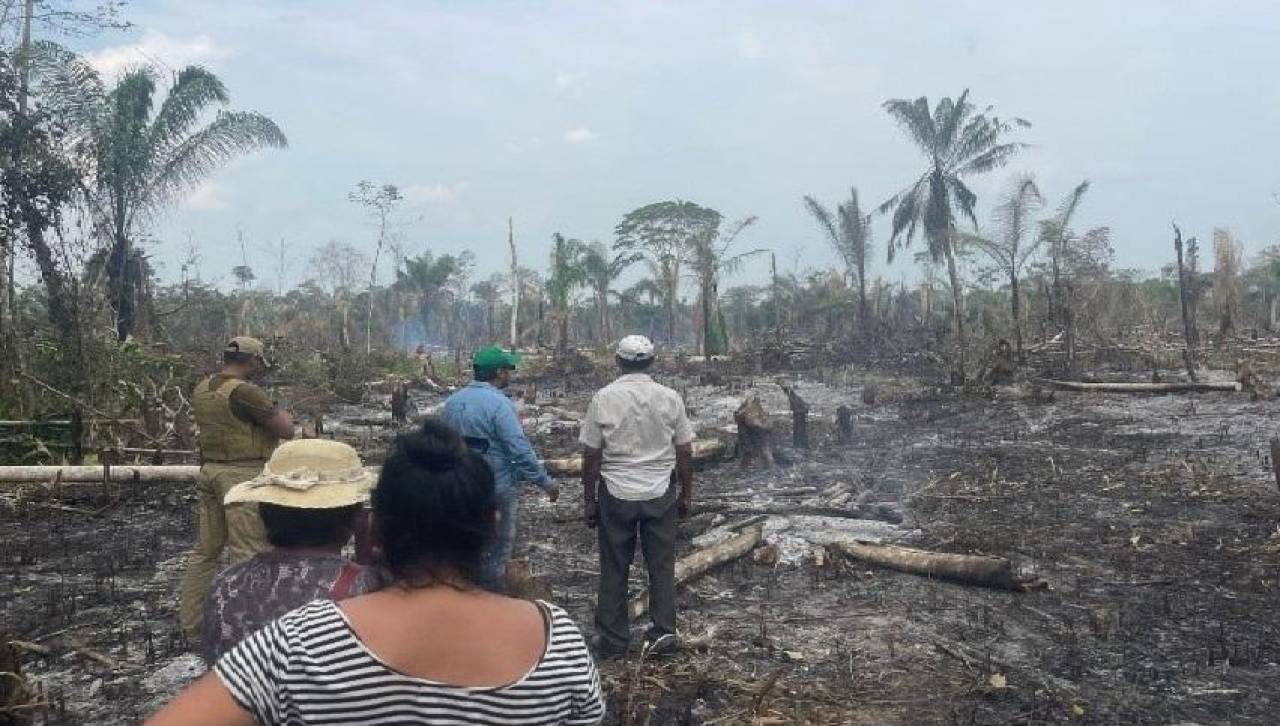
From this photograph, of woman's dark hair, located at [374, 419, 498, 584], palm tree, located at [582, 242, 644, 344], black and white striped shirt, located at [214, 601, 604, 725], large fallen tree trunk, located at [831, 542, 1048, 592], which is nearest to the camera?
black and white striped shirt, located at [214, 601, 604, 725]

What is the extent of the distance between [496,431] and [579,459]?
6.08 metres

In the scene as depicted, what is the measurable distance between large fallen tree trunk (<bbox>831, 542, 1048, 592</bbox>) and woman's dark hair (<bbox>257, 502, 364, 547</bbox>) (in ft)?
17.1

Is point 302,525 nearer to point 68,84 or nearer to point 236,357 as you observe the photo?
point 236,357

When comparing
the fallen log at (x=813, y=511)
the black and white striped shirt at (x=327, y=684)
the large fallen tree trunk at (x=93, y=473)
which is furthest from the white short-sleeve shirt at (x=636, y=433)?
the large fallen tree trunk at (x=93, y=473)

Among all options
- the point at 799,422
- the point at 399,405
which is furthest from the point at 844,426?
the point at 399,405

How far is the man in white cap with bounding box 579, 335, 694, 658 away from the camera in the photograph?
4.95 m

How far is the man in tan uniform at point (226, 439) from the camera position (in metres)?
4.40

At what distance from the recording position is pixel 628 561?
501 centimetres

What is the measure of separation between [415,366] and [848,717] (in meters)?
24.8

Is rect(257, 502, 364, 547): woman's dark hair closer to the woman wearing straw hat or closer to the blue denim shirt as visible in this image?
the woman wearing straw hat

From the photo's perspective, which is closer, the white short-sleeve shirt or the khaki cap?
the khaki cap

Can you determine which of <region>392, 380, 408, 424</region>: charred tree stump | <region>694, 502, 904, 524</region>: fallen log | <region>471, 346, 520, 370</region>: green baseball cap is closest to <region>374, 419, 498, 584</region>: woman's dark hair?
<region>471, 346, 520, 370</region>: green baseball cap

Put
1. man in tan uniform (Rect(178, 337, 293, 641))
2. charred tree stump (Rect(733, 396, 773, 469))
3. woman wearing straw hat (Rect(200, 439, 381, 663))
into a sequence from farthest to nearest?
charred tree stump (Rect(733, 396, 773, 469)) → man in tan uniform (Rect(178, 337, 293, 641)) → woman wearing straw hat (Rect(200, 439, 381, 663))

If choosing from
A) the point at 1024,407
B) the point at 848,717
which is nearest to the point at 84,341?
the point at 848,717
